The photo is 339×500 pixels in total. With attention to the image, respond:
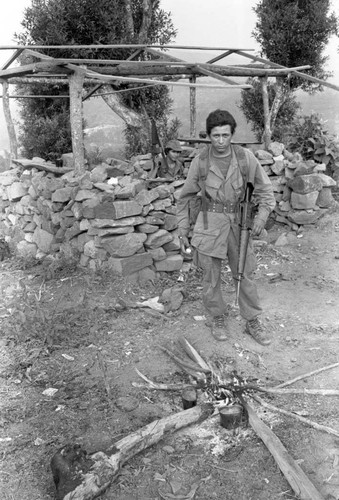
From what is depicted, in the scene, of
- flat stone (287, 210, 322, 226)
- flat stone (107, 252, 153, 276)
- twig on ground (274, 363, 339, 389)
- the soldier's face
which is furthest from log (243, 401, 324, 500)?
flat stone (287, 210, 322, 226)

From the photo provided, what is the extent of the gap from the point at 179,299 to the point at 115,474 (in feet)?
9.32

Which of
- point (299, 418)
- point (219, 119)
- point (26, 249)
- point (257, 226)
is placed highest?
point (219, 119)

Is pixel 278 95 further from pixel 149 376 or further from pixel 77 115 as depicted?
pixel 149 376

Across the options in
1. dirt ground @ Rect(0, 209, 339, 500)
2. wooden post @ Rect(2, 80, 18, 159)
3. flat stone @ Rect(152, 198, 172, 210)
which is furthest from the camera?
wooden post @ Rect(2, 80, 18, 159)

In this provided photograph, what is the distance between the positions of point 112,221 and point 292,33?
9518 mm

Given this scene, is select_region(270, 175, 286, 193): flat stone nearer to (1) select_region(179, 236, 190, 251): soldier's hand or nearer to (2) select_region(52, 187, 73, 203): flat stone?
(1) select_region(179, 236, 190, 251): soldier's hand

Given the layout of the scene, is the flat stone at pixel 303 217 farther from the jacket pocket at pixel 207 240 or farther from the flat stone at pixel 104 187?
the jacket pocket at pixel 207 240

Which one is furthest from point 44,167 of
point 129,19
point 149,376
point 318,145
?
point 129,19

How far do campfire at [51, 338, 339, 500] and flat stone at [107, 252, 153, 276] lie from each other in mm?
1942

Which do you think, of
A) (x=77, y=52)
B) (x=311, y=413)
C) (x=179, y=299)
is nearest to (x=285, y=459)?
(x=311, y=413)

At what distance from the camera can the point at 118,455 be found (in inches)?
120

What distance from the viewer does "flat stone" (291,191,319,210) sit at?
27.3 ft

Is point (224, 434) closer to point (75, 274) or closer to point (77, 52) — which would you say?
point (75, 274)

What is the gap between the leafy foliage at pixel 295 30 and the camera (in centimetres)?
1309
